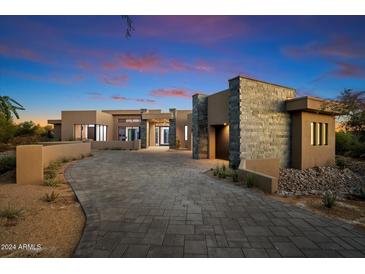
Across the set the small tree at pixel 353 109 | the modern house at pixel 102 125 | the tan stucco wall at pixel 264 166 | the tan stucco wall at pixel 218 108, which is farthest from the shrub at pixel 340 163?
the modern house at pixel 102 125

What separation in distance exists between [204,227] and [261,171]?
598 centimetres

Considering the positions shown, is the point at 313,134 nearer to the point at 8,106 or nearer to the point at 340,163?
the point at 340,163

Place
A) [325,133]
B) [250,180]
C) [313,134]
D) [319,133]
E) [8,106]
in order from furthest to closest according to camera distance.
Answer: [325,133], [319,133], [313,134], [250,180], [8,106]

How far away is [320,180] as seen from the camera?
8.38 m

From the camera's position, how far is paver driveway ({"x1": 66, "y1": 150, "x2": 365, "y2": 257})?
7.64 feet

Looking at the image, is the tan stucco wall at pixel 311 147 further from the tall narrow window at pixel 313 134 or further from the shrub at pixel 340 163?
the shrub at pixel 340 163

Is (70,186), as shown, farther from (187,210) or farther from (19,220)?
(187,210)

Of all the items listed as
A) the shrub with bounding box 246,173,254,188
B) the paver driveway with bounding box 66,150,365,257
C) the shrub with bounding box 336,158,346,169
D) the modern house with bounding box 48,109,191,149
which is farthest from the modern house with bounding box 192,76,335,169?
the modern house with bounding box 48,109,191,149

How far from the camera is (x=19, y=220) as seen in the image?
10.4ft

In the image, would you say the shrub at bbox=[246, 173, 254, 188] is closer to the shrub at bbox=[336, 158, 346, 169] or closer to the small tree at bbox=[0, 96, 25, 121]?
the small tree at bbox=[0, 96, 25, 121]

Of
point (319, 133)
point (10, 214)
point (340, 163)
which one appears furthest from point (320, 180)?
point (10, 214)

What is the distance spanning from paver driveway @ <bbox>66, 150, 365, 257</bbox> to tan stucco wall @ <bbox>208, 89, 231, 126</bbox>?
20.2 feet
